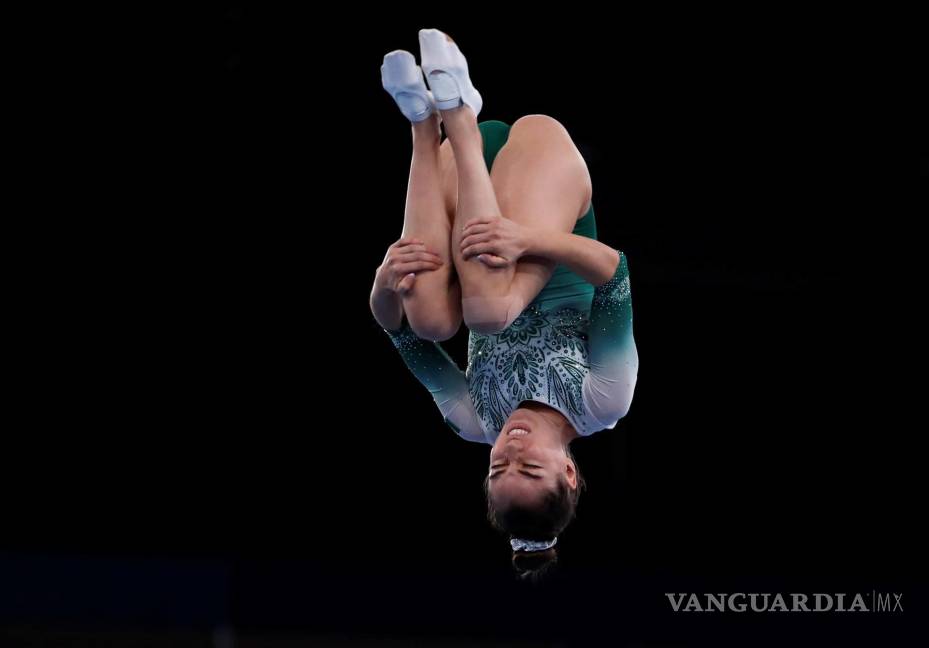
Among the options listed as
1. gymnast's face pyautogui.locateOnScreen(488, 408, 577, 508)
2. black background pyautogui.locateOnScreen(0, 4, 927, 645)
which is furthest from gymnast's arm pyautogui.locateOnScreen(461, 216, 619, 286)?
black background pyautogui.locateOnScreen(0, 4, 927, 645)

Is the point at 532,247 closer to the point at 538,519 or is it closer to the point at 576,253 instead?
the point at 576,253

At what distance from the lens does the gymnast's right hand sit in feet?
7.45

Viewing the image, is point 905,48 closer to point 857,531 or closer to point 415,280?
point 857,531

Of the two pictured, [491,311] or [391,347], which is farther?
[391,347]

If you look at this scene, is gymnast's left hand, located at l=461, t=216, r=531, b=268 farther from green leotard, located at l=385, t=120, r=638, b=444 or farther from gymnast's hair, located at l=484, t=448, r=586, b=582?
gymnast's hair, located at l=484, t=448, r=586, b=582

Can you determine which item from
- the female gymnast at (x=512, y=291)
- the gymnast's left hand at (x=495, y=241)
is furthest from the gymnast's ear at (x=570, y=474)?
the gymnast's left hand at (x=495, y=241)

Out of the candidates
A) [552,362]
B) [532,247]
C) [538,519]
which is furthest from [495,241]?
[538,519]

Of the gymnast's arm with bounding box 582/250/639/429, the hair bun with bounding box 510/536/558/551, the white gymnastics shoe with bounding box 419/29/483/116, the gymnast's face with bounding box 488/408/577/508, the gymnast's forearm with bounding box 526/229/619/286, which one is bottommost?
the hair bun with bounding box 510/536/558/551

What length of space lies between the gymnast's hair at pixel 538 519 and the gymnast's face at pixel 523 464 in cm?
2

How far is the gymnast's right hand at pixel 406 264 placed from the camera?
2270 millimetres

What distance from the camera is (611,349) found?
A: 2314 mm

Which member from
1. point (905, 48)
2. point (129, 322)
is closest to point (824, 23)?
point (905, 48)

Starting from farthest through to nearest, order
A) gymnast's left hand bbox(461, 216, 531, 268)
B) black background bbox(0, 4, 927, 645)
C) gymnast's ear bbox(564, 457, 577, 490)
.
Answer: black background bbox(0, 4, 927, 645) → gymnast's ear bbox(564, 457, 577, 490) → gymnast's left hand bbox(461, 216, 531, 268)

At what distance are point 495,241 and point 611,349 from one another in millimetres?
376
